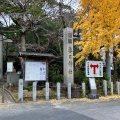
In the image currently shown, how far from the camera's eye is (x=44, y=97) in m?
11.7

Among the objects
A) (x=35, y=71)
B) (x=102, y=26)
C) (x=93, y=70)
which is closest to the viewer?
(x=35, y=71)

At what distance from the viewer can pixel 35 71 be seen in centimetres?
1242

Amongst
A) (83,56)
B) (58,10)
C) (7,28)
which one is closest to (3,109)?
(83,56)

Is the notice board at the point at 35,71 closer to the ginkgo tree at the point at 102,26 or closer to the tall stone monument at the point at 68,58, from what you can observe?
the tall stone monument at the point at 68,58

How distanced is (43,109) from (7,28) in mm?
12151

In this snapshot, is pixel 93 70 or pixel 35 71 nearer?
pixel 35 71

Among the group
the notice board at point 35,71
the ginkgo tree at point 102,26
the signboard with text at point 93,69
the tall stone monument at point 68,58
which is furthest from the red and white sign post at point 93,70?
the notice board at point 35,71

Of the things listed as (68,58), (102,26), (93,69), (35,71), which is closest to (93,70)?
(93,69)

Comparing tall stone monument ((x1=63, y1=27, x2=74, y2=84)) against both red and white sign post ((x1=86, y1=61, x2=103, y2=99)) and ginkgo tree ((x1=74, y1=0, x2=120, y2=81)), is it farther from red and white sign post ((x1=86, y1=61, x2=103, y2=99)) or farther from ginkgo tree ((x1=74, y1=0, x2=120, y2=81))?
red and white sign post ((x1=86, y1=61, x2=103, y2=99))

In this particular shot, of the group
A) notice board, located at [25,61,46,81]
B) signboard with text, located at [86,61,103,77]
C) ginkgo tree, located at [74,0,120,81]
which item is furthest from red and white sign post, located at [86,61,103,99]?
notice board, located at [25,61,46,81]

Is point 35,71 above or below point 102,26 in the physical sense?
below

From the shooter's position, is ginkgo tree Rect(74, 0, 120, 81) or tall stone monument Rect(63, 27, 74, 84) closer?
ginkgo tree Rect(74, 0, 120, 81)

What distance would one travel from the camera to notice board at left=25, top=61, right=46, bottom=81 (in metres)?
12.2

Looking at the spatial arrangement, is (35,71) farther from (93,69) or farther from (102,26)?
(102,26)
